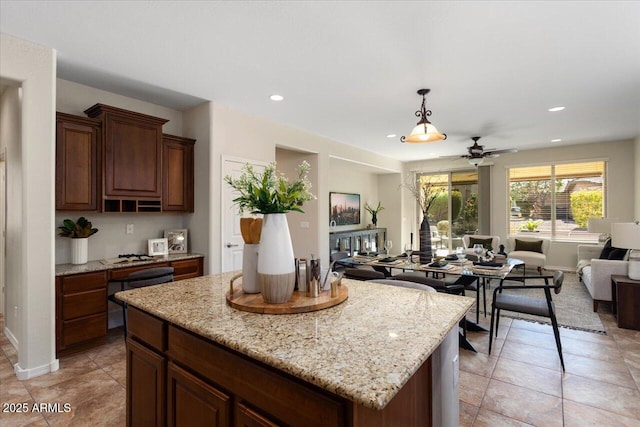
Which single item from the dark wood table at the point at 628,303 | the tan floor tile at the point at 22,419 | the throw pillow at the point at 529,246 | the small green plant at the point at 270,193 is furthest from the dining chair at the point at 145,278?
the throw pillow at the point at 529,246

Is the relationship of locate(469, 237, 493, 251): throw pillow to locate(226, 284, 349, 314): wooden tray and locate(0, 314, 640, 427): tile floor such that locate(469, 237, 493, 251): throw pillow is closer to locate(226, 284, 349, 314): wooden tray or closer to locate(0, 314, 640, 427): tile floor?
locate(0, 314, 640, 427): tile floor

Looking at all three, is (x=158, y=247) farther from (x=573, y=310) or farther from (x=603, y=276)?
(x=603, y=276)

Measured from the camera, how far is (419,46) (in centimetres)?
263

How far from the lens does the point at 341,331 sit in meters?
1.21

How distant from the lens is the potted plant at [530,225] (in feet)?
23.4

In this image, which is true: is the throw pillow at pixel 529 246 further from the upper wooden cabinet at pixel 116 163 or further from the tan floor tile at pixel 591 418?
the upper wooden cabinet at pixel 116 163

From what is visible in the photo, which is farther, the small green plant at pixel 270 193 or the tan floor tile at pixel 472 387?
the tan floor tile at pixel 472 387

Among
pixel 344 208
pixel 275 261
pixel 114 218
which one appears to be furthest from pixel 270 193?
pixel 344 208

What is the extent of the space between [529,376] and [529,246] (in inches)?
188

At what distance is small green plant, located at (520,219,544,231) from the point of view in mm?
7113

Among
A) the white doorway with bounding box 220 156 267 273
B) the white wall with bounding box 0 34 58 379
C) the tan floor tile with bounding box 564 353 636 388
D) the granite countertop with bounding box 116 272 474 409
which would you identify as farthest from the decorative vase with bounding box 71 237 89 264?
the tan floor tile with bounding box 564 353 636 388

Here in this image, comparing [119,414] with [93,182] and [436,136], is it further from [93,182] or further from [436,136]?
[436,136]

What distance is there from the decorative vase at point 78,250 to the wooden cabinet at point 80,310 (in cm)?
36

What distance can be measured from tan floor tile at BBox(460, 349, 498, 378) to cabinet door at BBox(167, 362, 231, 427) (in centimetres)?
224
